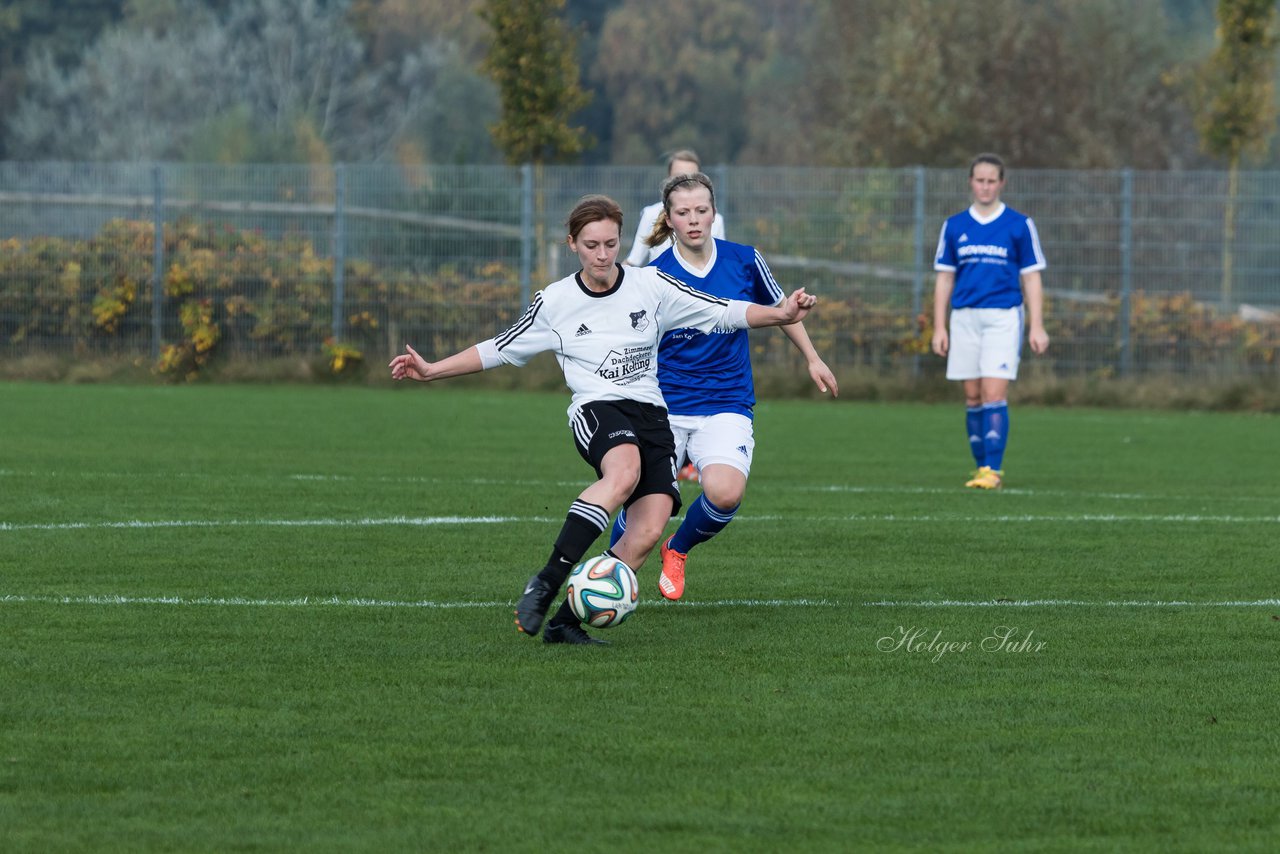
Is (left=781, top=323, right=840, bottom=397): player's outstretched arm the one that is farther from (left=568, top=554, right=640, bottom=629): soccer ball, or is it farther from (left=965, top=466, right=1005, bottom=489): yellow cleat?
(left=965, top=466, right=1005, bottom=489): yellow cleat

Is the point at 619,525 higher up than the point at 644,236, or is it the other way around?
the point at 644,236

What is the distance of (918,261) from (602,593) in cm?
1555

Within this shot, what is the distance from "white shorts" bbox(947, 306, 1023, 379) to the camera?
1230cm

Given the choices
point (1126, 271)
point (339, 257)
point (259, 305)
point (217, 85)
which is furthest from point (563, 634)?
point (217, 85)

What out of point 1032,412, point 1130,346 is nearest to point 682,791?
point 1032,412

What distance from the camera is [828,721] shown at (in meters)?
5.07

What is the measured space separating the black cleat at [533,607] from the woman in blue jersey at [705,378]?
1.03 meters

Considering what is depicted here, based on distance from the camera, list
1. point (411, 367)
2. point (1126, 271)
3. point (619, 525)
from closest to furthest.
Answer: point (411, 367) → point (619, 525) → point (1126, 271)

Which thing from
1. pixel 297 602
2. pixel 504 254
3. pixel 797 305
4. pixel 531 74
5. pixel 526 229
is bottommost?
pixel 297 602

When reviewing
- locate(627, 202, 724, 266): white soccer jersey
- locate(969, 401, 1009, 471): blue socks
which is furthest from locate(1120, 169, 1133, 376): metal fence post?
locate(627, 202, 724, 266): white soccer jersey

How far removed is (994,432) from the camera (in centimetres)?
1196

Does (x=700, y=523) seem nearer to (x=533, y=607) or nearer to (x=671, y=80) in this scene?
(x=533, y=607)

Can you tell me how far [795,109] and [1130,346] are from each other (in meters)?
33.4

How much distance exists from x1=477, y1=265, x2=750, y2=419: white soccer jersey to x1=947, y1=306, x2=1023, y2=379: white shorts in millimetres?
5759
